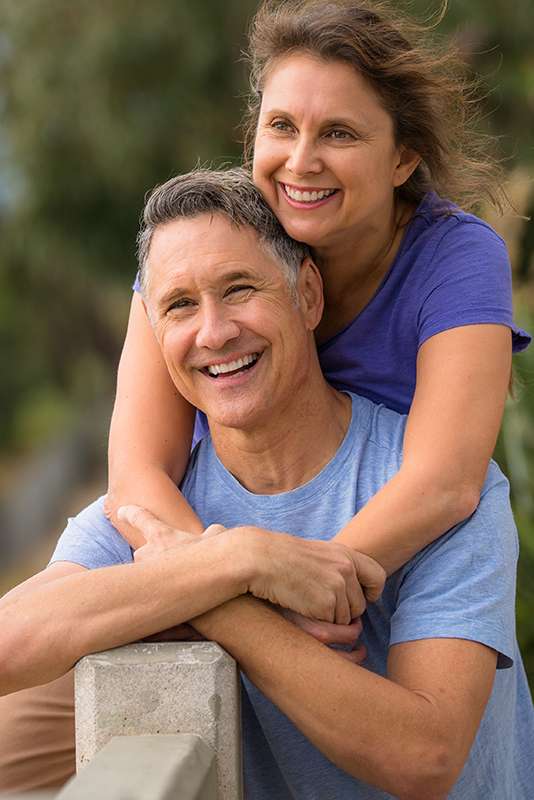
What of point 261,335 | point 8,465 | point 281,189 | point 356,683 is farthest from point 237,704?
point 8,465

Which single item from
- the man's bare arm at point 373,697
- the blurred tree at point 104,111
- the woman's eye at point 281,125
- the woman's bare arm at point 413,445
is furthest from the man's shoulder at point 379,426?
the blurred tree at point 104,111

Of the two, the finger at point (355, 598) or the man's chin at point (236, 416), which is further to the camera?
the man's chin at point (236, 416)

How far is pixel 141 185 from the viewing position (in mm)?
13344

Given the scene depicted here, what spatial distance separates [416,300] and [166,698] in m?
1.19

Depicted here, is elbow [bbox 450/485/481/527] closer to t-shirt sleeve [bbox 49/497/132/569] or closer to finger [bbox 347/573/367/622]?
finger [bbox 347/573/367/622]

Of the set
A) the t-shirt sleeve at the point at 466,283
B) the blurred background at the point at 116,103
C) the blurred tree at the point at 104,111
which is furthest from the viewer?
the blurred tree at the point at 104,111

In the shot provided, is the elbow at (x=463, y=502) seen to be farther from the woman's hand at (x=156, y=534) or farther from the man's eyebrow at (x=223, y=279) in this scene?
the man's eyebrow at (x=223, y=279)

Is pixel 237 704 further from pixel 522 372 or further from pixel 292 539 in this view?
pixel 522 372

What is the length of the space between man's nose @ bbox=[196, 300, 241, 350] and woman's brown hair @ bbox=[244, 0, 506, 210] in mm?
683

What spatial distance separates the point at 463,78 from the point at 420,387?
1.11 metres

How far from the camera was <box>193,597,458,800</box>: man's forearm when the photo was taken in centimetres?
266

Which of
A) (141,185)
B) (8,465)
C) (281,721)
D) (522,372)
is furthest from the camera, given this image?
(8,465)

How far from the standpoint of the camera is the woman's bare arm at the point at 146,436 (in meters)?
3.12

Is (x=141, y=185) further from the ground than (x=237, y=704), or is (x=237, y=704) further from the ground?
(x=141, y=185)
